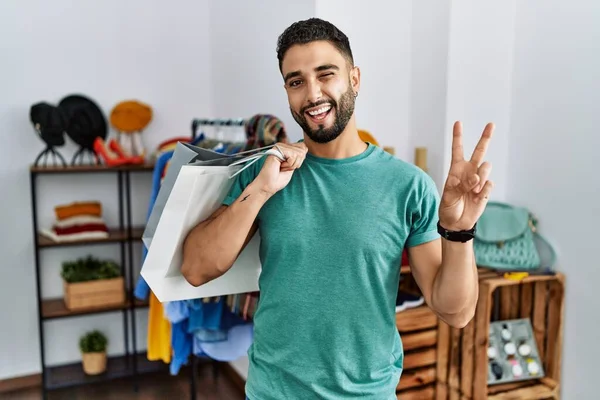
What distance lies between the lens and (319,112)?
1.27 metres

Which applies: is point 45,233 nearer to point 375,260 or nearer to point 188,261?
point 188,261

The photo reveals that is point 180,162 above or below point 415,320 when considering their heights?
above

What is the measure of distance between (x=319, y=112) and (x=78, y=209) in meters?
2.32

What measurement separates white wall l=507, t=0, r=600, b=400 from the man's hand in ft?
4.58

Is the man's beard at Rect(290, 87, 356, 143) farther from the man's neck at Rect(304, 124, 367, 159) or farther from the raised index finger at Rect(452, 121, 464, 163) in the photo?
the raised index finger at Rect(452, 121, 464, 163)

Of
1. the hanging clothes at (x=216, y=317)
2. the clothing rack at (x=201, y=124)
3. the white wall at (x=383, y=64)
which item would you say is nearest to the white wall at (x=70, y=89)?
the clothing rack at (x=201, y=124)

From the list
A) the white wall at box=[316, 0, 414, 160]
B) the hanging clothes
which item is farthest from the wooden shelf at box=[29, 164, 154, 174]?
the white wall at box=[316, 0, 414, 160]

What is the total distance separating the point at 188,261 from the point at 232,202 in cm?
16

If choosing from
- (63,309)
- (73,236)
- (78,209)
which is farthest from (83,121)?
(63,309)

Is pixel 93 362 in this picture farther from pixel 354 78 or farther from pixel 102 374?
pixel 354 78

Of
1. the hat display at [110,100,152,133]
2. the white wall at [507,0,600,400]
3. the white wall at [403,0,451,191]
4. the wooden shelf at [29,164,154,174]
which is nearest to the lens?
the white wall at [507,0,600,400]

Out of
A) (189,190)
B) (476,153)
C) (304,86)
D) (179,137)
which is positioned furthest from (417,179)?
(179,137)

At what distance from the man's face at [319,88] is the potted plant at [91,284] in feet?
7.54

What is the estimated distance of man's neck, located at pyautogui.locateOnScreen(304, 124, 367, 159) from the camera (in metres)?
1.32
